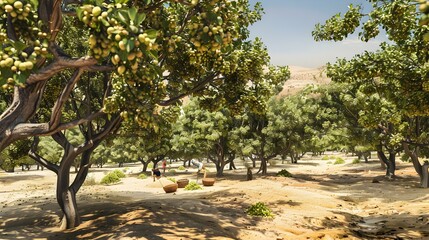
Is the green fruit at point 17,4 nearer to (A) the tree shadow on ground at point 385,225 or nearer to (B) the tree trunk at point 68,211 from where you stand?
(B) the tree trunk at point 68,211

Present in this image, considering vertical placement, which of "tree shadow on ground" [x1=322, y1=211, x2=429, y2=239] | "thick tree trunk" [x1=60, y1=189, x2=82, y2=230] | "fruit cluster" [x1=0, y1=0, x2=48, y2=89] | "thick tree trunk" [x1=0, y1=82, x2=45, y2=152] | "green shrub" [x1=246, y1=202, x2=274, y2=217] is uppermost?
"fruit cluster" [x1=0, y1=0, x2=48, y2=89]

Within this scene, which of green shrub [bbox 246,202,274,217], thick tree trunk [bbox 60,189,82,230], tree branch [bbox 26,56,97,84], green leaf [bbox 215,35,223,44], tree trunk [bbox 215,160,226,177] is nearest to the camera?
tree branch [bbox 26,56,97,84]

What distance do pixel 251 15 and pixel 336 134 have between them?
2078 cm

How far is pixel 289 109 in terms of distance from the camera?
32.0 m

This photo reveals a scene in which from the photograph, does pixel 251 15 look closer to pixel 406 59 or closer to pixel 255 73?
pixel 255 73

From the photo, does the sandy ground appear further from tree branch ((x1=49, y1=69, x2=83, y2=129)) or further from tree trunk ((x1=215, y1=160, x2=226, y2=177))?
tree trunk ((x1=215, y1=160, x2=226, y2=177))

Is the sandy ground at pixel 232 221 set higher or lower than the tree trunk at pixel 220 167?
lower

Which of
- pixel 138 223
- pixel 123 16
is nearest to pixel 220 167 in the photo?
pixel 138 223

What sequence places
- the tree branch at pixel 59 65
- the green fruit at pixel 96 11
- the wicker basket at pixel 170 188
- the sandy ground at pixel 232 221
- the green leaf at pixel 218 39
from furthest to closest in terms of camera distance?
the wicker basket at pixel 170 188, the sandy ground at pixel 232 221, the green leaf at pixel 218 39, the tree branch at pixel 59 65, the green fruit at pixel 96 11

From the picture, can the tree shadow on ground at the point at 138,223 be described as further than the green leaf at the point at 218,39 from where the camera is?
Yes

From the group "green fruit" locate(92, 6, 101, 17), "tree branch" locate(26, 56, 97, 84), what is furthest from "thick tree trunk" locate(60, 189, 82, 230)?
"green fruit" locate(92, 6, 101, 17)

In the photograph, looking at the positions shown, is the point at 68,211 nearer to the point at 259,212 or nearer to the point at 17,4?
the point at 259,212

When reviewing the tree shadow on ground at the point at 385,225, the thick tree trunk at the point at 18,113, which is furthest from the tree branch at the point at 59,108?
the tree shadow on ground at the point at 385,225

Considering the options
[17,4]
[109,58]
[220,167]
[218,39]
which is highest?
[109,58]
